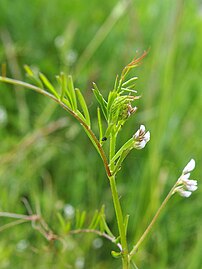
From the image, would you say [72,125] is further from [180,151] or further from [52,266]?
[52,266]

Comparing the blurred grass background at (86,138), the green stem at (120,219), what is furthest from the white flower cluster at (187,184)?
the blurred grass background at (86,138)

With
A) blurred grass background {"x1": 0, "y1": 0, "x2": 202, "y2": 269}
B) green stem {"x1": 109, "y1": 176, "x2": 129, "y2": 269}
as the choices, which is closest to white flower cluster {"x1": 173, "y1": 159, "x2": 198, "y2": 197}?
green stem {"x1": 109, "y1": 176, "x2": 129, "y2": 269}

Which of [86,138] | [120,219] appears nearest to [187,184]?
[120,219]

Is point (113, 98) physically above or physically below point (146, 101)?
above

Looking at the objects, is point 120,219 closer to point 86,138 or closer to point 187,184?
point 187,184

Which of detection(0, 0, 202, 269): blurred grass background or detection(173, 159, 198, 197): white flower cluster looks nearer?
detection(173, 159, 198, 197): white flower cluster

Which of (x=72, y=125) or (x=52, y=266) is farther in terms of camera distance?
(x=72, y=125)

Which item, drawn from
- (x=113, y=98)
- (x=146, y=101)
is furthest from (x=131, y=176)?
(x=113, y=98)

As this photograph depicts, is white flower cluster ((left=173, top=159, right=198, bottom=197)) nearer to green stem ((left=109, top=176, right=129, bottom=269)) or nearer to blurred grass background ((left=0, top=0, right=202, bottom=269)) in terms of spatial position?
green stem ((left=109, top=176, right=129, bottom=269))
